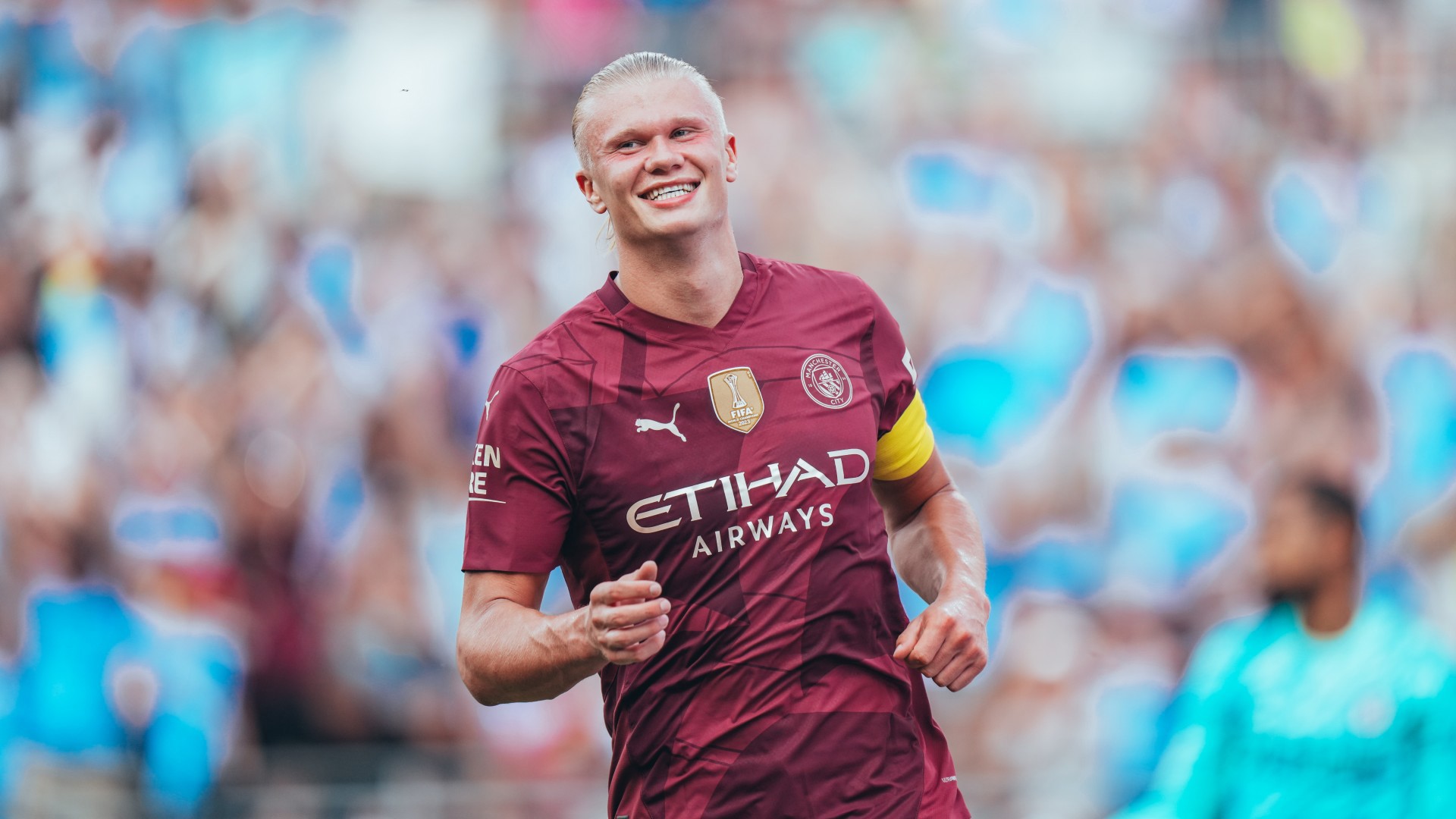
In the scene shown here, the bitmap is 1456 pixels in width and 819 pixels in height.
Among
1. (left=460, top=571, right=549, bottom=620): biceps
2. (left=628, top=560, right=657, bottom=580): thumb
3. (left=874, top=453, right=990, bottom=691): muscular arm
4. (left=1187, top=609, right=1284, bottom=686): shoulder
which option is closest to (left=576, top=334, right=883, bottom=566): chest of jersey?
(left=460, top=571, right=549, bottom=620): biceps

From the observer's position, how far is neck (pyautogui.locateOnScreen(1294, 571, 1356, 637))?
16.6 ft

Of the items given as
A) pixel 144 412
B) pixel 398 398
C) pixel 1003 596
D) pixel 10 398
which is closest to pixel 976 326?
pixel 1003 596

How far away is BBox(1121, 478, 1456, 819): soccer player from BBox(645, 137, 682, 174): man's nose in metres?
2.47

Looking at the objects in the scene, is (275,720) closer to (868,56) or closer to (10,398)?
(10,398)

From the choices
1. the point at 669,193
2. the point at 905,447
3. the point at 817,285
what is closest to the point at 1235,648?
the point at 905,447

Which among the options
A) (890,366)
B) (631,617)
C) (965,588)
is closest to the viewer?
(631,617)

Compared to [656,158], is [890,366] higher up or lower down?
lower down

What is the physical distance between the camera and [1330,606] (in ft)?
16.6

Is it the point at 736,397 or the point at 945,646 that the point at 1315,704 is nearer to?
the point at 945,646

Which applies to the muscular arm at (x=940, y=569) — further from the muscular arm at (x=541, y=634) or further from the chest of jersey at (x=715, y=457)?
the muscular arm at (x=541, y=634)

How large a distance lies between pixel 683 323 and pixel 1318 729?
2.36 meters

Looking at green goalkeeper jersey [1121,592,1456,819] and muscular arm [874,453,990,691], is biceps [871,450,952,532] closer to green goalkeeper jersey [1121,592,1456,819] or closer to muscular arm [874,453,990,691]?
muscular arm [874,453,990,691]

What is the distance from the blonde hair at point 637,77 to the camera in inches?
149

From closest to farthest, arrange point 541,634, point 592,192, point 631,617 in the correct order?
point 631,617 → point 541,634 → point 592,192
